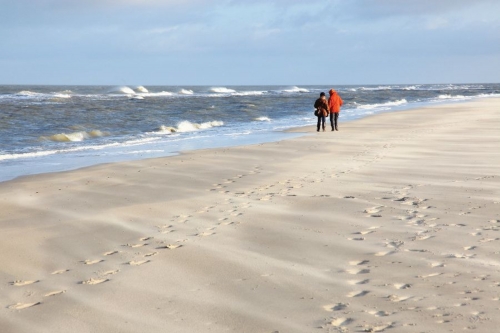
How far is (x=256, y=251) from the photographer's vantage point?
5.98 meters

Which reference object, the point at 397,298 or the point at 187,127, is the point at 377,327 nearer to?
the point at 397,298

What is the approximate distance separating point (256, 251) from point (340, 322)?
1853 millimetres

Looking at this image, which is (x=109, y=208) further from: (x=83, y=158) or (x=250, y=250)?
(x=83, y=158)

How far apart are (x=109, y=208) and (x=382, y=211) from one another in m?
3.24

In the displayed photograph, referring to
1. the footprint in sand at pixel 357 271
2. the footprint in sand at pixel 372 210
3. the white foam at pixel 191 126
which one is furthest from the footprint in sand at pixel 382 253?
the white foam at pixel 191 126

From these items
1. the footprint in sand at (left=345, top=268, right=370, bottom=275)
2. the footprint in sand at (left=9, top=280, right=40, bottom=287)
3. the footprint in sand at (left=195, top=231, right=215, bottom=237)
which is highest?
the footprint in sand at (left=195, top=231, right=215, bottom=237)

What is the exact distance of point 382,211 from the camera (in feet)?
24.3

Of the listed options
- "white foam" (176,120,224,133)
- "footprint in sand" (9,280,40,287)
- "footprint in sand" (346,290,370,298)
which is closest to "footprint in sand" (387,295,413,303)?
"footprint in sand" (346,290,370,298)

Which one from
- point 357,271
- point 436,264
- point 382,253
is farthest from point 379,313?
point 382,253

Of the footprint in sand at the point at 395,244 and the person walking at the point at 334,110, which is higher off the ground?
the person walking at the point at 334,110

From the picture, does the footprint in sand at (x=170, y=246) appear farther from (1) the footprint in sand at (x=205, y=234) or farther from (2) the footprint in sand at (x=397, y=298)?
(2) the footprint in sand at (x=397, y=298)

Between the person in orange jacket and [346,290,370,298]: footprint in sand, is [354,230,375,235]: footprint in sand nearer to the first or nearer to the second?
[346,290,370,298]: footprint in sand

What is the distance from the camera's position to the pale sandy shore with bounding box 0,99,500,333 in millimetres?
4398

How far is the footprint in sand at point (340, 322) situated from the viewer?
13.7 ft
